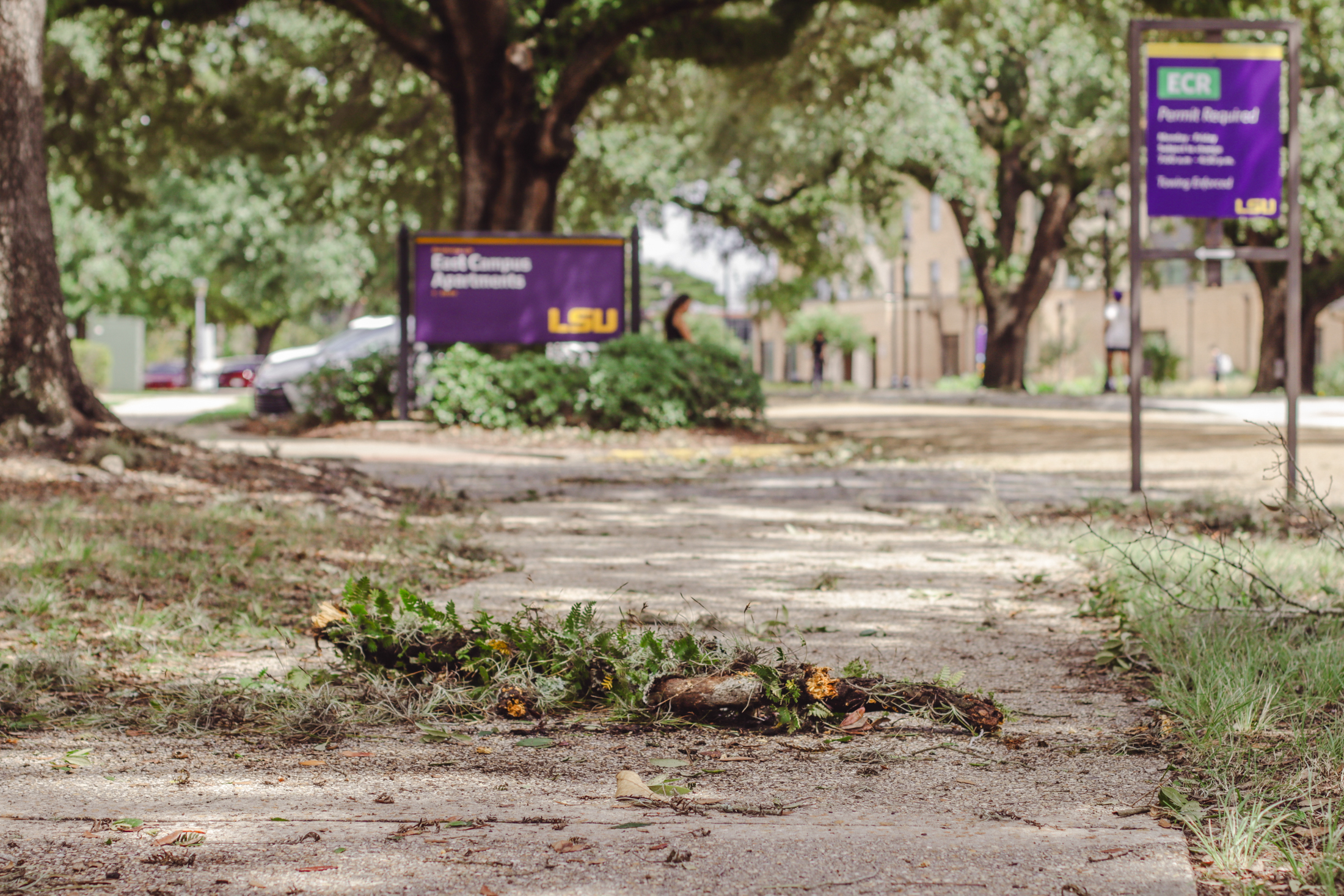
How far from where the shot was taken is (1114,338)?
26.3 meters

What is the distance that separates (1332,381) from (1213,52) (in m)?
25.3

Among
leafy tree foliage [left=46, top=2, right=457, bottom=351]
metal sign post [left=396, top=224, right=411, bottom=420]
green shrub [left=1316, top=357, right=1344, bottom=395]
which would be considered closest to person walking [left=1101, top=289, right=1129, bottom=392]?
green shrub [left=1316, top=357, right=1344, bottom=395]

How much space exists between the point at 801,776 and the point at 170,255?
41.1m

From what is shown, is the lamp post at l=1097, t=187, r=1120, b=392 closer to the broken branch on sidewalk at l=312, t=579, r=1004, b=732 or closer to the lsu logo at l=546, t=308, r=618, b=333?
the lsu logo at l=546, t=308, r=618, b=333

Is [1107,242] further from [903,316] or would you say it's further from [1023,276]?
[903,316]

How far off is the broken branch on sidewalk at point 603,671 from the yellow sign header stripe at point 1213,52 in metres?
6.13

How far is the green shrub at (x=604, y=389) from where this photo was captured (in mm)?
14500

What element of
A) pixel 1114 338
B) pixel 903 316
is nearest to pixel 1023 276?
pixel 1114 338

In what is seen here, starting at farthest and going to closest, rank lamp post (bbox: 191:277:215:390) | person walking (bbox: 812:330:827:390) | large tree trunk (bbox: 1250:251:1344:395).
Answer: lamp post (bbox: 191:277:215:390)
person walking (bbox: 812:330:827:390)
large tree trunk (bbox: 1250:251:1344:395)

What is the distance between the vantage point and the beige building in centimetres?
5369

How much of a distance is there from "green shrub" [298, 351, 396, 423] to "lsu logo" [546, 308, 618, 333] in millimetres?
2016

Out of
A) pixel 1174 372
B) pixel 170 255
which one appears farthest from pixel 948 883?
pixel 170 255

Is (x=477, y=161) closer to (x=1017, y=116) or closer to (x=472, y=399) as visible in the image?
(x=472, y=399)

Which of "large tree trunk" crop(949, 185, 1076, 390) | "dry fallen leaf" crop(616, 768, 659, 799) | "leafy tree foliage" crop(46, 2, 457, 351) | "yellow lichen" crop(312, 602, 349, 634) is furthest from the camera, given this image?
"large tree trunk" crop(949, 185, 1076, 390)
